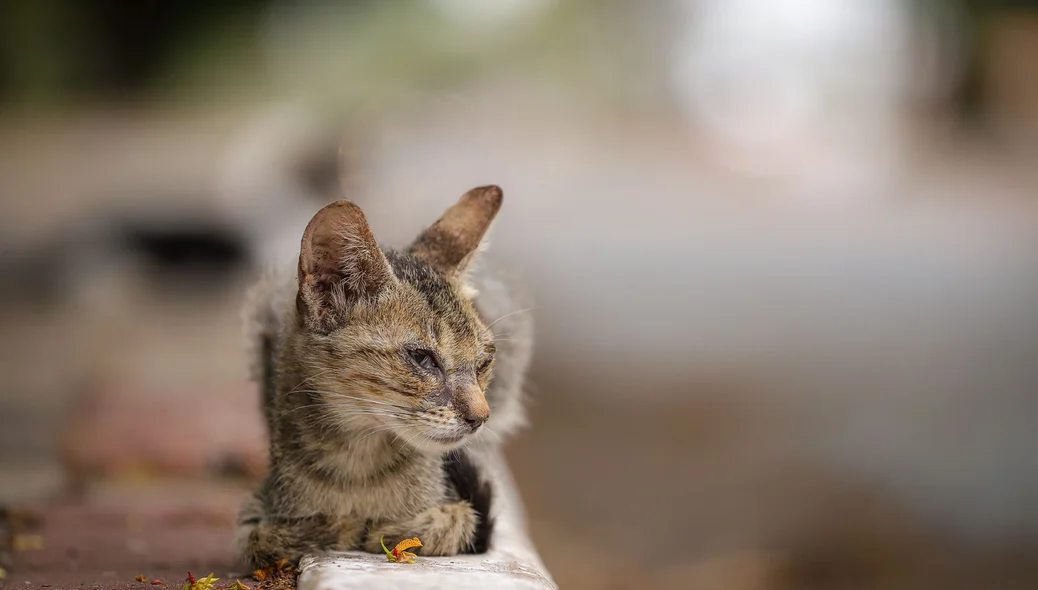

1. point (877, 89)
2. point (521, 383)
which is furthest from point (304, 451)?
point (877, 89)

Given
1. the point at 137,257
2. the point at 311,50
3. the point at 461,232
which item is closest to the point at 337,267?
the point at 461,232

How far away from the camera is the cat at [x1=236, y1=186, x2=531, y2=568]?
109 inches

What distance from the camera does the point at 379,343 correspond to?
2795 millimetres

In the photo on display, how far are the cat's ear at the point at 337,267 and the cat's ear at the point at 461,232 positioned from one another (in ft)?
1.05

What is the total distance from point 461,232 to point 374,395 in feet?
2.11

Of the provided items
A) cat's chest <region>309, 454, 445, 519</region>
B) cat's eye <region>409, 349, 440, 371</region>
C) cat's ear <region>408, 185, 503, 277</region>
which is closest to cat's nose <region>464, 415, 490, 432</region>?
cat's eye <region>409, 349, 440, 371</region>

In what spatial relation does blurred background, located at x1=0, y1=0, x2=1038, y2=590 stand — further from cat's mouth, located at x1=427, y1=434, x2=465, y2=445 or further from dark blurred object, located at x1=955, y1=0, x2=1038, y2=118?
cat's mouth, located at x1=427, y1=434, x2=465, y2=445

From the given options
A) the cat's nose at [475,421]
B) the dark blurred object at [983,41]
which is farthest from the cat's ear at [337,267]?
the dark blurred object at [983,41]

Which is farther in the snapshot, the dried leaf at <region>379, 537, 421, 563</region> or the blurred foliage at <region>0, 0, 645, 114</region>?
the blurred foliage at <region>0, 0, 645, 114</region>

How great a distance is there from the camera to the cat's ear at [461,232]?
314 centimetres

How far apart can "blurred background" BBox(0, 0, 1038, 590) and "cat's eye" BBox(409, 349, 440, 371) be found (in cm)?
120

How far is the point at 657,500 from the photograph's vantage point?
25.3 feet

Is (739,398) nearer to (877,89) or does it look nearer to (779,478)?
(779,478)

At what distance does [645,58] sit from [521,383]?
12.7 m
